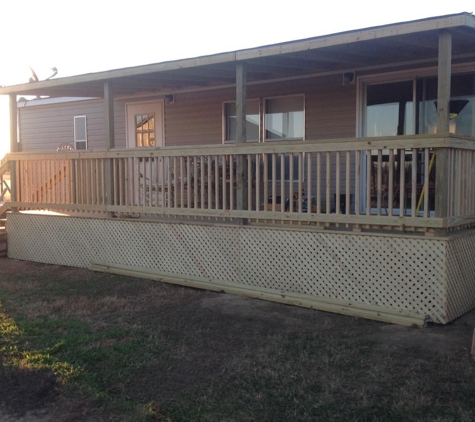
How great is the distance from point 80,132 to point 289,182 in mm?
8349

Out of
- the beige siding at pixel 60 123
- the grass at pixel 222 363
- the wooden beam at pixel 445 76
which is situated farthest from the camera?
the beige siding at pixel 60 123

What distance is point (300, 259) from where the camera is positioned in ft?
22.2

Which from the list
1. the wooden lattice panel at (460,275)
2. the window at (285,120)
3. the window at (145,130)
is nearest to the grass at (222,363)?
the wooden lattice panel at (460,275)

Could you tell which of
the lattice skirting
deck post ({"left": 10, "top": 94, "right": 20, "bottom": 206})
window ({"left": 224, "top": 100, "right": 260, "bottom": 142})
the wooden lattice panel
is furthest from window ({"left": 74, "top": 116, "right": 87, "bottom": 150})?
the wooden lattice panel

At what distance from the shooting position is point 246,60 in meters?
7.28

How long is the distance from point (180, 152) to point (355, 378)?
462 cm

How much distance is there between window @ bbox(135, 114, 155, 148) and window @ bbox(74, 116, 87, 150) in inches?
78.6

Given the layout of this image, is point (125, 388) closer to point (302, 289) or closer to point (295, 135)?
point (302, 289)

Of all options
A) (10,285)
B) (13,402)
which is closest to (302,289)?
(13,402)

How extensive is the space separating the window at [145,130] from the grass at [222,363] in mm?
5994

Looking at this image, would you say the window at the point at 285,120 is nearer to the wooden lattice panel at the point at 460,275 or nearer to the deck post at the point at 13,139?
the wooden lattice panel at the point at 460,275

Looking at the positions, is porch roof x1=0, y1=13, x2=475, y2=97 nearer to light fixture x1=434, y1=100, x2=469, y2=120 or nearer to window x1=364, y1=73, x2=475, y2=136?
window x1=364, y1=73, x2=475, y2=136

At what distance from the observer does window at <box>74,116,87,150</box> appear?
45.2ft

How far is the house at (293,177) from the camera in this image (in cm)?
590
